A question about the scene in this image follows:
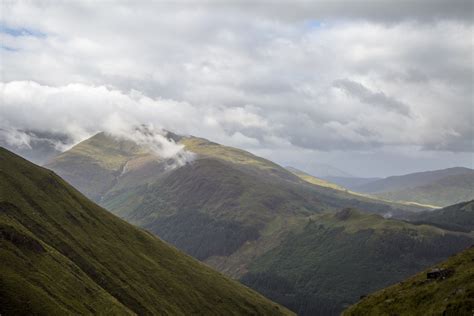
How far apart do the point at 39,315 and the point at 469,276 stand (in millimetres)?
122406

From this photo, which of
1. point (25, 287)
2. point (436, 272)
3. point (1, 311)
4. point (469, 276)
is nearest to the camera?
point (469, 276)

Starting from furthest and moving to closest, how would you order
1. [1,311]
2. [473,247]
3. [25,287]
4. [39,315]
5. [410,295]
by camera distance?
[25,287] < [39,315] < [1,311] < [473,247] < [410,295]

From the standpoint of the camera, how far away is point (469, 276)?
77.4m

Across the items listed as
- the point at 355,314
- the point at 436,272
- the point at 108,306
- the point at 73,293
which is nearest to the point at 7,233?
the point at 73,293

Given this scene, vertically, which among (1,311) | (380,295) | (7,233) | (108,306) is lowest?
(108,306)

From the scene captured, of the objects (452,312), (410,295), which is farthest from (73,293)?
(452,312)

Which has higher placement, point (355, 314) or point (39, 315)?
point (355, 314)

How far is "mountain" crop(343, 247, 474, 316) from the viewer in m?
67.8

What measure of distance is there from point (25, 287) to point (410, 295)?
12314 centimetres

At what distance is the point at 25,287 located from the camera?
151500 mm

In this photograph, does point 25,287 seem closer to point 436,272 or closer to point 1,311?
point 1,311

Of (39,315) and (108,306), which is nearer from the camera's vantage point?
(39,315)

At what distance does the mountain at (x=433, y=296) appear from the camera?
2670 inches

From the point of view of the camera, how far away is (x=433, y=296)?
7781 centimetres
